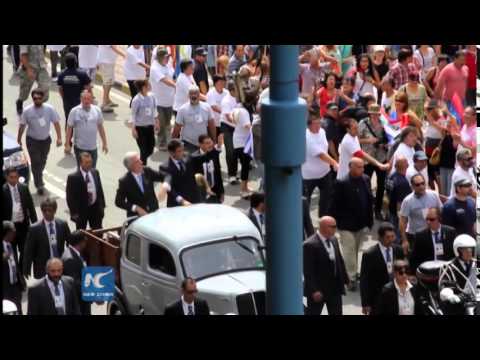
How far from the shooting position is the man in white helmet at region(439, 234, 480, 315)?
1070cm

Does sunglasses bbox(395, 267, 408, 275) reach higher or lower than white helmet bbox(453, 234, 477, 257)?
lower

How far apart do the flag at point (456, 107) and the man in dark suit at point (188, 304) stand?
23.3 feet

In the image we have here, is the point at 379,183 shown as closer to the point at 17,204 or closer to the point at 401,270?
the point at 401,270

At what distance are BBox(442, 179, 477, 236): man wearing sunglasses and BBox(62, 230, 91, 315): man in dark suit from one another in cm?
428

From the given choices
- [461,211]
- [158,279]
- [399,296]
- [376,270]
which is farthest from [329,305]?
[461,211]

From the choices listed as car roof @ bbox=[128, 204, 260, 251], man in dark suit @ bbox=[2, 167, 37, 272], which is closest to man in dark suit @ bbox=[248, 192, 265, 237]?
car roof @ bbox=[128, 204, 260, 251]

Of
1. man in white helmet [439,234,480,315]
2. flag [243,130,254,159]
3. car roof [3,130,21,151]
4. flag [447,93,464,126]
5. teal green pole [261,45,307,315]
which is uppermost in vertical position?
teal green pole [261,45,307,315]

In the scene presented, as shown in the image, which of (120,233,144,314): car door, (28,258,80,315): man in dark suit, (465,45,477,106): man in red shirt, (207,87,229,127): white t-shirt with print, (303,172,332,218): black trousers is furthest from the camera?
(465,45,477,106): man in red shirt

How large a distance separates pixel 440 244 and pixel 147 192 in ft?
12.4

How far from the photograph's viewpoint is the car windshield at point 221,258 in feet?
38.5

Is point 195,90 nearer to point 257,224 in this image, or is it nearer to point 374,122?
point 374,122

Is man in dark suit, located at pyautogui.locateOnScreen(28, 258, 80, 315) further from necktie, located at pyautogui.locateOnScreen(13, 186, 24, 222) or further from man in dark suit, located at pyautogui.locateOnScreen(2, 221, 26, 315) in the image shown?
necktie, located at pyautogui.locateOnScreen(13, 186, 24, 222)
